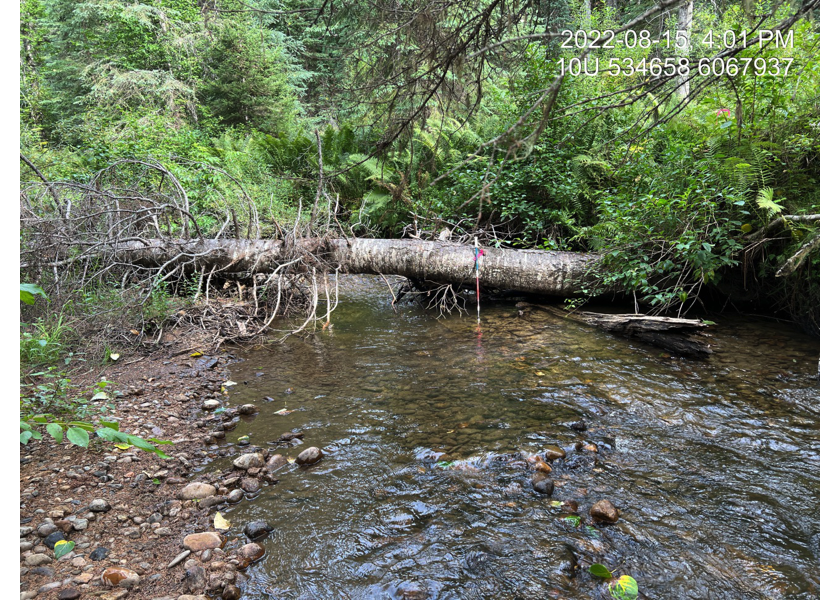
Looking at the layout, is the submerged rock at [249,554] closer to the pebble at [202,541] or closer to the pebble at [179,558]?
the pebble at [202,541]

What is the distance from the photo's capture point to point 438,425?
3594 mm

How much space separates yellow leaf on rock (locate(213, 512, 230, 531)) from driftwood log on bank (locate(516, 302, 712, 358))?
4473 millimetres

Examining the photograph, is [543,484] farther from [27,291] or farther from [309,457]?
[27,291]

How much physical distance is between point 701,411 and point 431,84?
10.8ft

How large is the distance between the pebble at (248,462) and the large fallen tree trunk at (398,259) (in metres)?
3.59

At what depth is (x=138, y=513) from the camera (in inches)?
104

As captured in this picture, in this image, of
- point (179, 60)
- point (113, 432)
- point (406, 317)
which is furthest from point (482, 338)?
point (179, 60)

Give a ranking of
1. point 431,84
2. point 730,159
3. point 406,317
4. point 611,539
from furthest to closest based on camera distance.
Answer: point 406,317, point 730,159, point 431,84, point 611,539

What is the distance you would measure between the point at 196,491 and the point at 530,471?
2.16 meters

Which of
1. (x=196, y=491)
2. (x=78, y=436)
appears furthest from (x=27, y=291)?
(x=196, y=491)

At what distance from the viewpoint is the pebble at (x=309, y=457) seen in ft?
10.3

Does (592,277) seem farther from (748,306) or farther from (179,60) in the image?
(179,60)

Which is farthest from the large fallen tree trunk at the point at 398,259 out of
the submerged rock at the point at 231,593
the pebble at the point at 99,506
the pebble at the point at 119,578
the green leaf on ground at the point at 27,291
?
the green leaf on ground at the point at 27,291

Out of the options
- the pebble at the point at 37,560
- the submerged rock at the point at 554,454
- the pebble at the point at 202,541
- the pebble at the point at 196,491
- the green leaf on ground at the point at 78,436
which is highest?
the green leaf on ground at the point at 78,436
